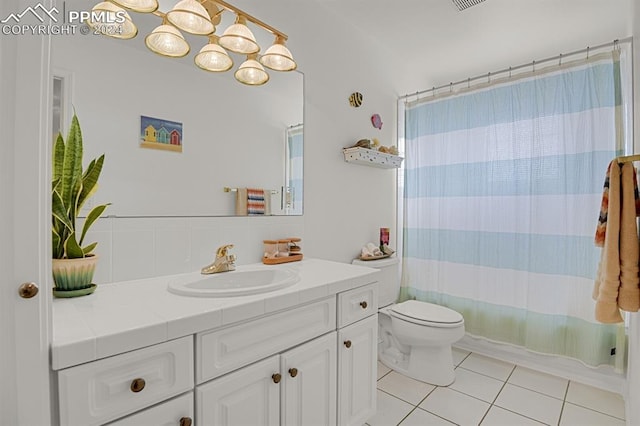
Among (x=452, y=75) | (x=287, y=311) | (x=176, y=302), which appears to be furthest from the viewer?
(x=452, y=75)

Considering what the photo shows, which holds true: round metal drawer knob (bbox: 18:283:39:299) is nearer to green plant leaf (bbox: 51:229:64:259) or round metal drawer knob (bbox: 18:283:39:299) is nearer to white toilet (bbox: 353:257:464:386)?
green plant leaf (bbox: 51:229:64:259)

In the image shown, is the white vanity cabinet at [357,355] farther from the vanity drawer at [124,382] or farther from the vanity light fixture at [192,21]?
the vanity light fixture at [192,21]

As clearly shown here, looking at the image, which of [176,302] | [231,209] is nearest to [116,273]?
[176,302]

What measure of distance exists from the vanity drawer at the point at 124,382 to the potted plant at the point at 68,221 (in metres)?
0.41

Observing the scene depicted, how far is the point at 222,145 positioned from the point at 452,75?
7.84 ft

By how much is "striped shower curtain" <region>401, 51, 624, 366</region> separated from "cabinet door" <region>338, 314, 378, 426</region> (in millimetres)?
1291

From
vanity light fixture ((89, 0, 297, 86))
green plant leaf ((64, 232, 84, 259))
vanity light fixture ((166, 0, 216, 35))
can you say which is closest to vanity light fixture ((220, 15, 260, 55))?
vanity light fixture ((89, 0, 297, 86))

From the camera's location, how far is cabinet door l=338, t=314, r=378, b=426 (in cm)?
141

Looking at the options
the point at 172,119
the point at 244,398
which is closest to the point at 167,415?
the point at 244,398

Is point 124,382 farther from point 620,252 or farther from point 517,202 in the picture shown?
point 517,202

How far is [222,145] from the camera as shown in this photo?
5.24 ft

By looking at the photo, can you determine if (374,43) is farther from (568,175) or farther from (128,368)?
(128,368)

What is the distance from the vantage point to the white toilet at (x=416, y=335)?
200 centimetres

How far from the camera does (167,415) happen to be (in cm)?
86
